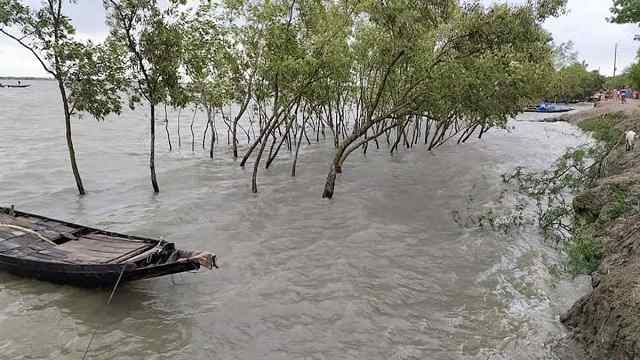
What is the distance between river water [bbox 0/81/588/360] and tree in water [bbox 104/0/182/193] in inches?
167

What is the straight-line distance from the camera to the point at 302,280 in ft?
36.3

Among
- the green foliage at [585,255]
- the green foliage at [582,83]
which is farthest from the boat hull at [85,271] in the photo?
the green foliage at [582,83]

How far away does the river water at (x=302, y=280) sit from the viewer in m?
8.39

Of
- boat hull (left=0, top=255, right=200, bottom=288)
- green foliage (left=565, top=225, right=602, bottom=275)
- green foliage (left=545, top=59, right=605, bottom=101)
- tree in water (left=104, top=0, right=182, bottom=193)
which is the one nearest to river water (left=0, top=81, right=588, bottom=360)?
boat hull (left=0, top=255, right=200, bottom=288)

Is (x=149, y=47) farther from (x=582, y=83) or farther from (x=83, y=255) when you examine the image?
(x=582, y=83)

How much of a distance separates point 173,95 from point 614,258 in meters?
14.3

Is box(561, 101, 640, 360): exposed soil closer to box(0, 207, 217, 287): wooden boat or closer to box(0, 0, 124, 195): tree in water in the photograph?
box(0, 207, 217, 287): wooden boat

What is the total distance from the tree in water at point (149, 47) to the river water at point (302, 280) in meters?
4.23

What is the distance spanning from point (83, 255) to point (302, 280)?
15.5 ft

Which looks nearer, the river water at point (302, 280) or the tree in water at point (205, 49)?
the river water at point (302, 280)

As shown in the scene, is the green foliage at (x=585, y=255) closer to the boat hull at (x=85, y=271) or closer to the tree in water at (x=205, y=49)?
the boat hull at (x=85, y=271)

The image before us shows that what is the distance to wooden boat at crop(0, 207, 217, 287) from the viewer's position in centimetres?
907

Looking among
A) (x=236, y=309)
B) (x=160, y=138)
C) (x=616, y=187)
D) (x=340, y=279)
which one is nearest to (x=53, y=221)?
(x=236, y=309)

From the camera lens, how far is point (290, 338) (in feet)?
28.2
